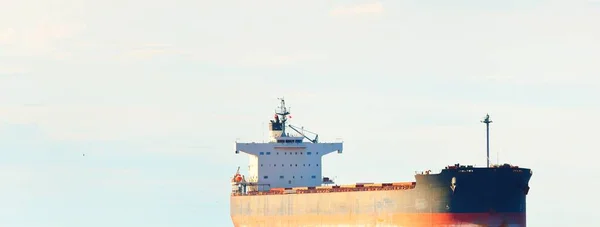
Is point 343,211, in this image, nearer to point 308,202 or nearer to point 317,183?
point 308,202

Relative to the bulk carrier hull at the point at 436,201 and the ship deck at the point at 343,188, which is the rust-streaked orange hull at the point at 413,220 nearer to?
the bulk carrier hull at the point at 436,201

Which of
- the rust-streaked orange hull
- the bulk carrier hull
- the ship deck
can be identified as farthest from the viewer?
the ship deck

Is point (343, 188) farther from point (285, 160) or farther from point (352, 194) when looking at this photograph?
point (285, 160)

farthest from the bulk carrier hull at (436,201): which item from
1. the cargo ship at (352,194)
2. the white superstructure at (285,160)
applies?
the white superstructure at (285,160)

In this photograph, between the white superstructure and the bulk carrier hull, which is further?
the white superstructure

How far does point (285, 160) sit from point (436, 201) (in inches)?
692

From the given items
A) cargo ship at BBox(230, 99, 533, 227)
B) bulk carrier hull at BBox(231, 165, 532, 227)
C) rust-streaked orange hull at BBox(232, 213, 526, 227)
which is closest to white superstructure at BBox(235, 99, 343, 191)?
cargo ship at BBox(230, 99, 533, 227)

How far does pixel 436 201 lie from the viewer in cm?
6988

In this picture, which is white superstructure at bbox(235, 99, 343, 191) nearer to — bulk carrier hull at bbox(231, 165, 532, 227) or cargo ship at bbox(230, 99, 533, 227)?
cargo ship at bbox(230, 99, 533, 227)

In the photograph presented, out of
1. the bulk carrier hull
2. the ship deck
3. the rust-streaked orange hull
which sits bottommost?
the rust-streaked orange hull

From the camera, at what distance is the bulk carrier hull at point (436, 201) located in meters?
68.8

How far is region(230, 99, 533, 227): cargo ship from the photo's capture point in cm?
6888

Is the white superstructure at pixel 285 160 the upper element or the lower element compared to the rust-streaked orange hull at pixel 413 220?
upper

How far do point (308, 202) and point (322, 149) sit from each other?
723 cm
